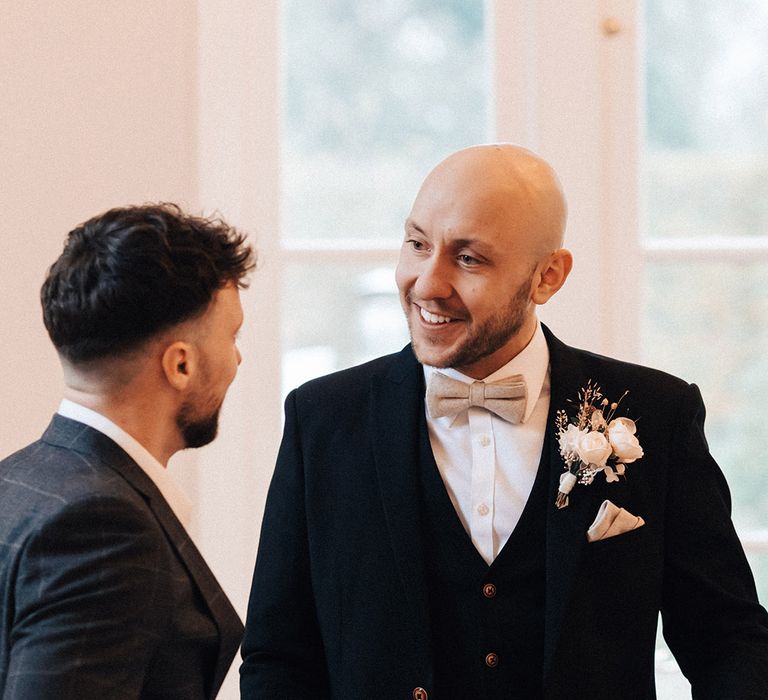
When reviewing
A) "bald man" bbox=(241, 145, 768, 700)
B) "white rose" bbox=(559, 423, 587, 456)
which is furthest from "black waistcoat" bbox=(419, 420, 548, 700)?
"white rose" bbox=(559, 423, 587, 456)

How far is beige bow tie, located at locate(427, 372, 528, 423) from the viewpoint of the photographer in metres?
Answer: 1.96

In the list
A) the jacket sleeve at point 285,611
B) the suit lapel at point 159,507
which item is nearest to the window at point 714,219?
the jacket sleeve at point 285,611

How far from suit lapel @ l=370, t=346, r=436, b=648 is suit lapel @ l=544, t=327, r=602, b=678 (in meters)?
0.20

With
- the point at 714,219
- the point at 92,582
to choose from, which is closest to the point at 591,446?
the point at 92,582

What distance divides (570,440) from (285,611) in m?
0.55

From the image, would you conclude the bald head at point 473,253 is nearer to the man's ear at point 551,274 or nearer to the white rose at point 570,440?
the man's ear at point 551,274

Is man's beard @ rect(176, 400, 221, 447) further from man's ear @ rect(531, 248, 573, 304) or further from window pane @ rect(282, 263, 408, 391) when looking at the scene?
window pane @ rect(282, 263, 408, 391)

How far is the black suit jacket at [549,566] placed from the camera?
185cm

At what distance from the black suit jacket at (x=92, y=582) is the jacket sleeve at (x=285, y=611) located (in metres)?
0.37

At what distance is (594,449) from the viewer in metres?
1.84

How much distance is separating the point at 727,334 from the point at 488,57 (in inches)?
37.1

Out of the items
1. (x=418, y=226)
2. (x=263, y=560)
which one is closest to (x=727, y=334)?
(x=418, y=226)

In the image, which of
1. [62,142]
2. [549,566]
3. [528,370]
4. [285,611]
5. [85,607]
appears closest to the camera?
[85,607]

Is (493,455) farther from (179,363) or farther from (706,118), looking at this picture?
(706,118)
